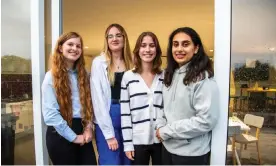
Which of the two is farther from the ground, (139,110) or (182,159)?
(139,110)

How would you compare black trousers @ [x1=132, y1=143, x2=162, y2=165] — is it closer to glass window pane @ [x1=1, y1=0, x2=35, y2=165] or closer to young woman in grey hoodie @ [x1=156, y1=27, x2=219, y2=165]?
young woman in grey hoodie @ [x1=156, y1=27, x2=219, y2=165]

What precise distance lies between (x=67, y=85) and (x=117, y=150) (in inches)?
20.4

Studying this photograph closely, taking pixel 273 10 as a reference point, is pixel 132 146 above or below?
below

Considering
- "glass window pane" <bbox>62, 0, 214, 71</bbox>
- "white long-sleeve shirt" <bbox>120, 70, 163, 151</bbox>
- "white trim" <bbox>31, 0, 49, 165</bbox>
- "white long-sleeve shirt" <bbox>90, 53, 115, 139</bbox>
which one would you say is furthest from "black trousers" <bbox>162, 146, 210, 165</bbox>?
"glass window pane" <bbox>62, 0, 214, 71</bbox>

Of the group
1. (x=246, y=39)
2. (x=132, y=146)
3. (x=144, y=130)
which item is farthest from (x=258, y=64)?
(x=132, y=146)

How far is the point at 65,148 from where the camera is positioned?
5.59 feet

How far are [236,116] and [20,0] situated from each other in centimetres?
175

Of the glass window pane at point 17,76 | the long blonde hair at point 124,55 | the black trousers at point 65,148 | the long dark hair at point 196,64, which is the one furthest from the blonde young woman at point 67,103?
the long dark hair at point 196,64

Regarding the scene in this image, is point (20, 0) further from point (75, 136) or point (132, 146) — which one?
point (132, 146)

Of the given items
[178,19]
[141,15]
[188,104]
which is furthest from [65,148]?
[178,19]

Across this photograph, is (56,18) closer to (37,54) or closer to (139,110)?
(37,54)

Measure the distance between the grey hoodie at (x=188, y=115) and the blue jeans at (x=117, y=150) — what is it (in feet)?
0.97

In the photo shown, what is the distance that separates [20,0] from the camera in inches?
80.6

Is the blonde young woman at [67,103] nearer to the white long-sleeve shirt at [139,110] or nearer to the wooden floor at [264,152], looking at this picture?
the white long-sleeve shirt at [139,110]
